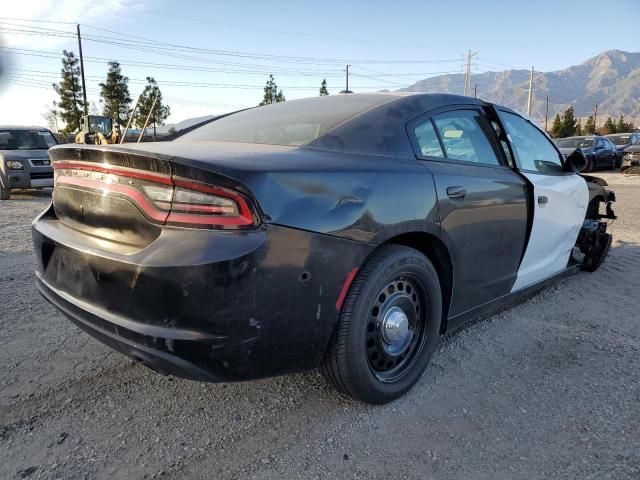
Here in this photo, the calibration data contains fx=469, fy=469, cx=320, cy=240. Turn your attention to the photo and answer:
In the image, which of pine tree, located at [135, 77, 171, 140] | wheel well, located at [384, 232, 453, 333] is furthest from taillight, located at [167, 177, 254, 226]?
pine tree, located at [135, 77, 171, 140]

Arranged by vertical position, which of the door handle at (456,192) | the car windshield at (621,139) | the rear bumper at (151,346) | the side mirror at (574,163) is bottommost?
the rear bumper at (151,346)

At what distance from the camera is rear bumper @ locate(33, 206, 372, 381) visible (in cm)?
172

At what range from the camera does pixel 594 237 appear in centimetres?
462

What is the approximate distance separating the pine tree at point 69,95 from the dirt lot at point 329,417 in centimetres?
4114

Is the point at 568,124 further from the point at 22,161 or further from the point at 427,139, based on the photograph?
the point at 427,139

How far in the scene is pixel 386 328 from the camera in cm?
234

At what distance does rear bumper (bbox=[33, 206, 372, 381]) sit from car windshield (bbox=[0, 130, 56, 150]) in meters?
11.8

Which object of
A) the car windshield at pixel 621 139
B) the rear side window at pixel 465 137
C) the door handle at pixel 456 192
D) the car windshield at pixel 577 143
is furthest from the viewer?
the car windshield at pixel 621 139

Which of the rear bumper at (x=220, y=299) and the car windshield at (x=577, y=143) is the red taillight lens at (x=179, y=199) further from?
the car windshield at (x=577, y=143)

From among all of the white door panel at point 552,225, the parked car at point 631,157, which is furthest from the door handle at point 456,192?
the parked car at point 631,157

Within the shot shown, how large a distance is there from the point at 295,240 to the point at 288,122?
1104 millimetres

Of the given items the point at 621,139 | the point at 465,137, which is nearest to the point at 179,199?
the point at 465,137

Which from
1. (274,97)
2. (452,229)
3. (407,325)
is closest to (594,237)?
(452,229)

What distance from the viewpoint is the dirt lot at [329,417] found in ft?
6.43
